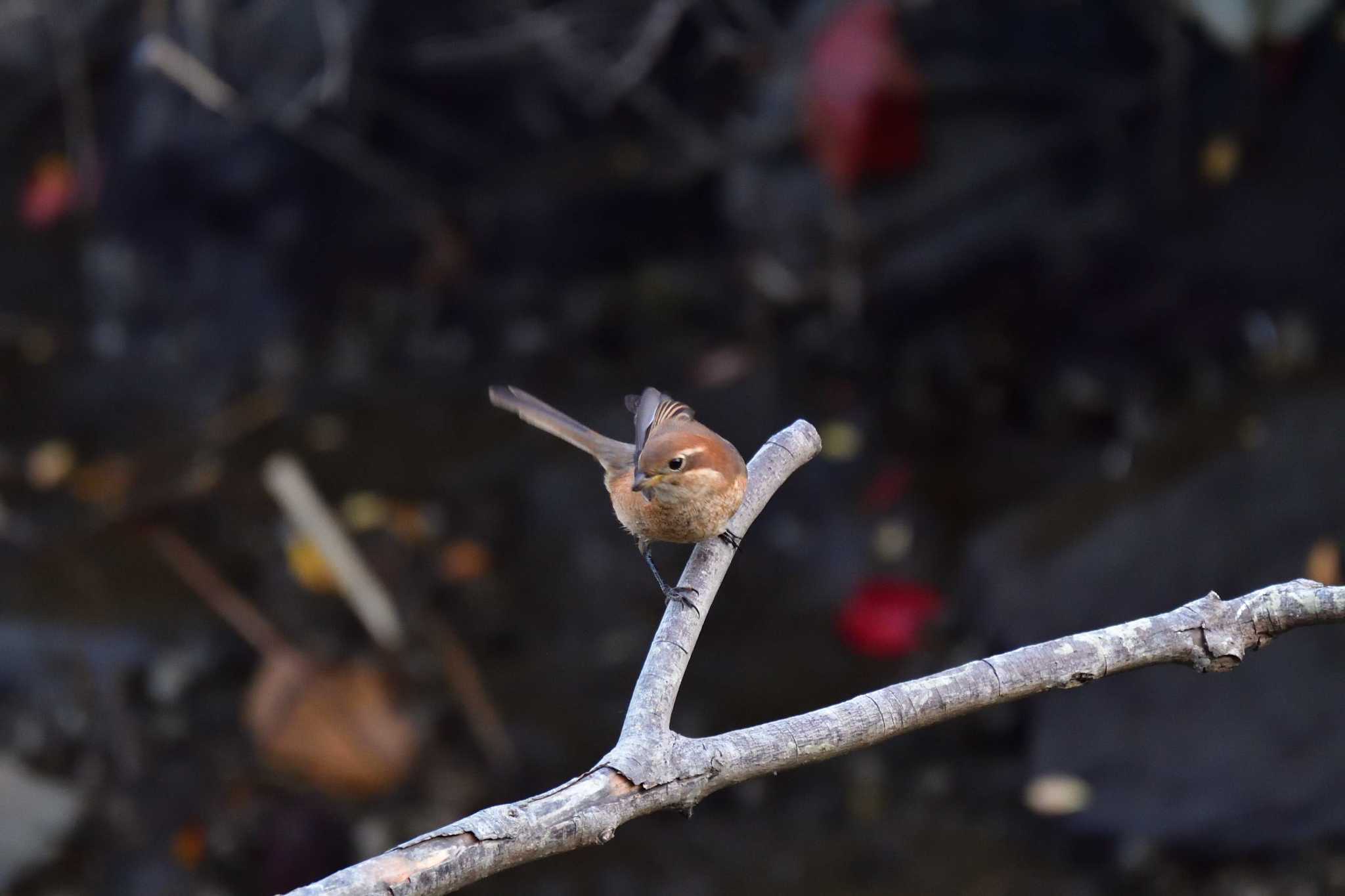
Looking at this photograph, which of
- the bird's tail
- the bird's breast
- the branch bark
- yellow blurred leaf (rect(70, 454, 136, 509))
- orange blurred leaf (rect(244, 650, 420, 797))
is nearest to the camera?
the branch bark

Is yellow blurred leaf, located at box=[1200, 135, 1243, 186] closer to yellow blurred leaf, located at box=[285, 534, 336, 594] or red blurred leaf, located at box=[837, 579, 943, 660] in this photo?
red blurred leaf, located at box=[837, 579, 943, 660]

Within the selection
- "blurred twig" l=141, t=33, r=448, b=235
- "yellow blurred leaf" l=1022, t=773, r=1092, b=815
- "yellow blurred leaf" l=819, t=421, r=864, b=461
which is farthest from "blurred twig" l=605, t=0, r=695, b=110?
"yellow blurred leaf" l=1022, t=773, r=1092, b=815

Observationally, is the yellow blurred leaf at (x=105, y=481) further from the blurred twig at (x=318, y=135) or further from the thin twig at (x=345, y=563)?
the blurred twig at (x=318, y=135)

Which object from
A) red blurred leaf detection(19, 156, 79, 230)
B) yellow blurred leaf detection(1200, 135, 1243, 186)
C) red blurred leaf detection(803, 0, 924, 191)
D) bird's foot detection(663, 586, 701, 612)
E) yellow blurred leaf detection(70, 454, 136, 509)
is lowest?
bird's foot detection(663, 586, 701, 612)

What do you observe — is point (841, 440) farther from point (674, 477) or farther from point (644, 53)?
point (674, 477)

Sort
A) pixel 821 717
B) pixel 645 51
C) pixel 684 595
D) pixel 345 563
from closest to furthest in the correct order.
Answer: pixel 821 717 < pixel 684 595 < pixel 345 563 < pixel 645 51

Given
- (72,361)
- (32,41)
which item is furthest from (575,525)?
(32,41)

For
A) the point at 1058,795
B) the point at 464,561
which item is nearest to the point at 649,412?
the point at 1058,795

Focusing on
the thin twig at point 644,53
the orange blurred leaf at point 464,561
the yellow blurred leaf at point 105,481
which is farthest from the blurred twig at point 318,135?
the orange blurred leaf at point 464,561
